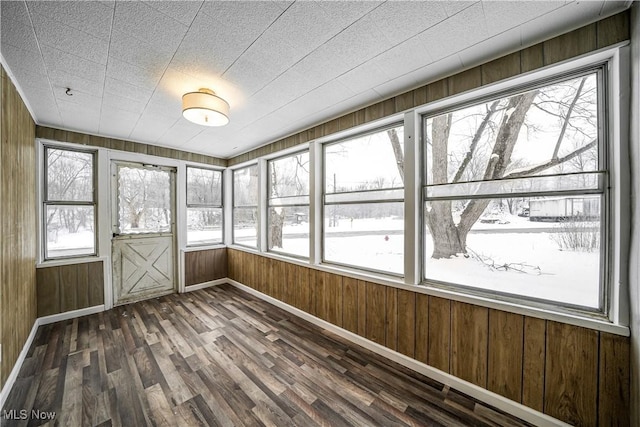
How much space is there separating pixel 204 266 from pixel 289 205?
2.25m

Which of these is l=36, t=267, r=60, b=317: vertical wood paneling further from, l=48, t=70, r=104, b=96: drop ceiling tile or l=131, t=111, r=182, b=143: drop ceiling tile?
l=48, t=70, r=104, b=96: drop ceiling tile

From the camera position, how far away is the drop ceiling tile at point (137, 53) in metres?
1.60

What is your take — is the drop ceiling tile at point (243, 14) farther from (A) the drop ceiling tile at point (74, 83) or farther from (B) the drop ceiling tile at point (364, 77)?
(A) the drop ceiling tile at point (74, 83)

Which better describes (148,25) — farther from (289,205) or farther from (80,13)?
(289,205)

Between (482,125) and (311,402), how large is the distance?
2.63 meters

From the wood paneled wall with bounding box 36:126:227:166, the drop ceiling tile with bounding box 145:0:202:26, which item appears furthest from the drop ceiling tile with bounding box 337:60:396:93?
the wood paneled wall with bounding box 36:126:227:166

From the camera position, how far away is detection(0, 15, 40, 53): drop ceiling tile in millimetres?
1432

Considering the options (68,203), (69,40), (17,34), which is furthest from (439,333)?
(68,203)

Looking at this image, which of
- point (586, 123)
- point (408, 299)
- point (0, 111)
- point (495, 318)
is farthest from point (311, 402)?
point (0, 111)

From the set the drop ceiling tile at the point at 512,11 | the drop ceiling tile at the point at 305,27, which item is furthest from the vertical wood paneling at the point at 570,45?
the drop ceiling tile at the point at 305,27

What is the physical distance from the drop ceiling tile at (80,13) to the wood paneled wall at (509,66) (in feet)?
6.91

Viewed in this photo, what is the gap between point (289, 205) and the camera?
3.73m

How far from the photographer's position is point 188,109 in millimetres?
2090

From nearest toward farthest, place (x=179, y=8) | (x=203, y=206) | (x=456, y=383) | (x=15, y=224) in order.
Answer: (x=179, y=8)
(x=456, y=383)
(x=15, y=224)
(x=203, y=206)
